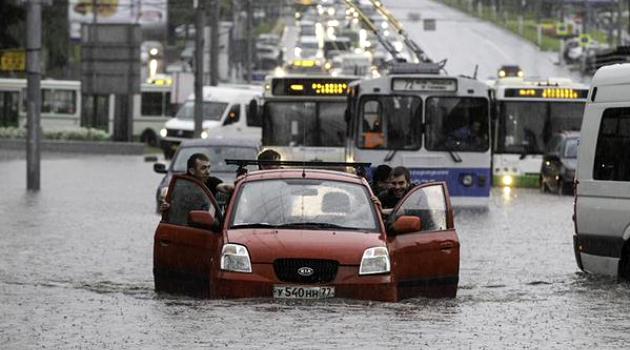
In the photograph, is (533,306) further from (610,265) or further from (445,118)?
(445,118)

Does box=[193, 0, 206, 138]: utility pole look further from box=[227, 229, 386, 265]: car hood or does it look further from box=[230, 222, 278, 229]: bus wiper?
box=[227, 229, 386, 265]: car hood

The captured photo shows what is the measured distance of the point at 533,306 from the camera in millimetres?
17156

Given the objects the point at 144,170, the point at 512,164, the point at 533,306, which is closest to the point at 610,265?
the point at 533,306

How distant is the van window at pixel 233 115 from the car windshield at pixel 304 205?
4034 centimetres

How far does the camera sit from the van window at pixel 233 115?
5776 centimetres

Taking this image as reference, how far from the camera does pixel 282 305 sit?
604 inches

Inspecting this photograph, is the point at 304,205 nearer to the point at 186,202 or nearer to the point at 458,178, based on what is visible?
the point at 186,202

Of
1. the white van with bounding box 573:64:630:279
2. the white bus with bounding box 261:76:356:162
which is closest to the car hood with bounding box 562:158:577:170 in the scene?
the white bus with bounding box 261:76:356:162

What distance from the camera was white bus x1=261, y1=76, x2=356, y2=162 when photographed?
3888 cm

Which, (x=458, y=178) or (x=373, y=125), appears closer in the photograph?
(x=458, y=178)

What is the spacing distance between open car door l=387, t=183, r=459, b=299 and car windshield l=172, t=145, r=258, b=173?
13.0 metres

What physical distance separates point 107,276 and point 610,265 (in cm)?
560

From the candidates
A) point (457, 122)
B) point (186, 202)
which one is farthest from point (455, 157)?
point (186, 202)

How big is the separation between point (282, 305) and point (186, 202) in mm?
2642
